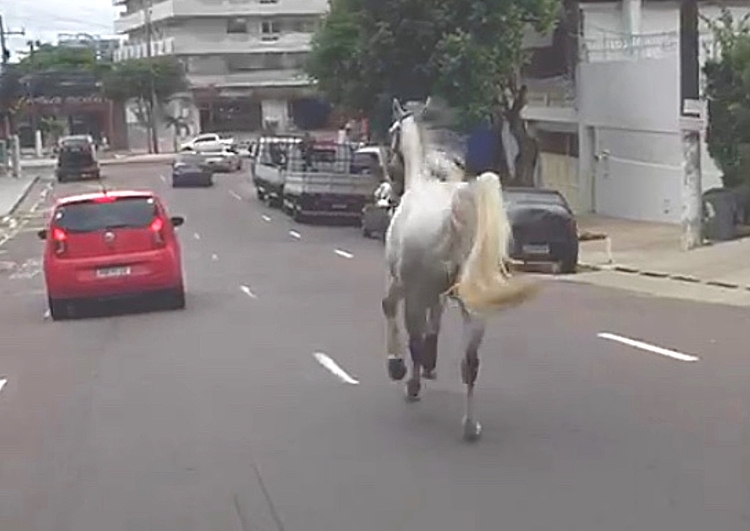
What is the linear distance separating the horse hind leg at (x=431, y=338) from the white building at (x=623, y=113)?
22.6 m

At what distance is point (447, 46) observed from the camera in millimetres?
37781

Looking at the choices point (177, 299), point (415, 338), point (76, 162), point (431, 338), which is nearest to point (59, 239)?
point (177, 299)

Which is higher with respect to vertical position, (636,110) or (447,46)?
(447,46)

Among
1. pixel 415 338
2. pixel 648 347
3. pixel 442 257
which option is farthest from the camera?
pixel 648 347

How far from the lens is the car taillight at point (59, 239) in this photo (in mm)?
21734

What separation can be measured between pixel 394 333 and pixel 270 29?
10394cm

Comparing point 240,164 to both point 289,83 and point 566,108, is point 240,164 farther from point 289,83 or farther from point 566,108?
point 566,108

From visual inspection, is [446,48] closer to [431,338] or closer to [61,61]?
[431,338]

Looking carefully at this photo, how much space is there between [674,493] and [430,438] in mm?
2464

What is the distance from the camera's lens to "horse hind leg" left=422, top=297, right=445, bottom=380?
1184 centimetres

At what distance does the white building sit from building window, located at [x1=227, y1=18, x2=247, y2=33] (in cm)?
6894

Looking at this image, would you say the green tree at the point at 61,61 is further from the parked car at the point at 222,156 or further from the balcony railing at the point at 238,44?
the parked car at the point at 222,156

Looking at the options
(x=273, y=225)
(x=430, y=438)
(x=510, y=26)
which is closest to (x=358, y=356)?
(x=430, y=438)

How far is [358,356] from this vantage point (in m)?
16.0
